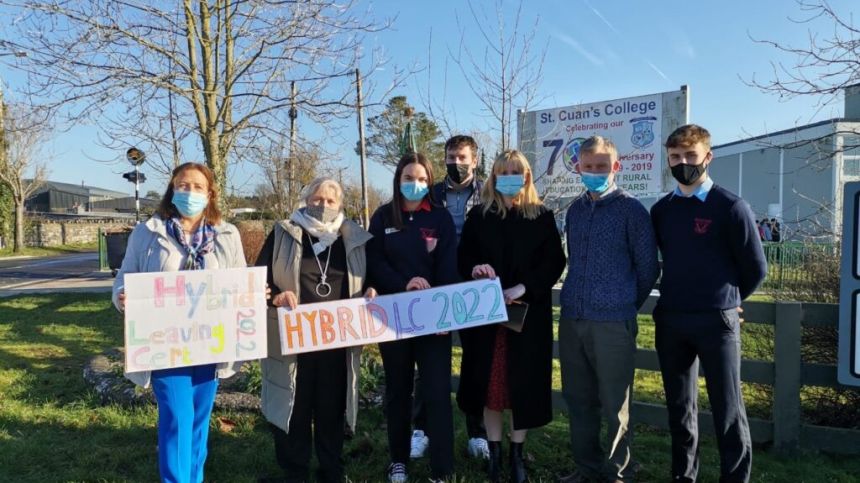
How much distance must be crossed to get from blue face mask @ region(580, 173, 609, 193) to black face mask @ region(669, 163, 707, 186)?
40 cm

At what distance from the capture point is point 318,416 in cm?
363

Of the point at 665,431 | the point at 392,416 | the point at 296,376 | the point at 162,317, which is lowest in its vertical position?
the point at 665,431

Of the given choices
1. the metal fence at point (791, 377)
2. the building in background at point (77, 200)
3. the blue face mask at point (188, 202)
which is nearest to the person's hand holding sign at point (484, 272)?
the blue face mask at point (188, 202)

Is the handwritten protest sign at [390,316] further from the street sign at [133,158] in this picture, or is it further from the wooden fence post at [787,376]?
the street sign at [133,158]

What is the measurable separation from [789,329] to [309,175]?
915 centimetres

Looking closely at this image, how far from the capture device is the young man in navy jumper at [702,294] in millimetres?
3201

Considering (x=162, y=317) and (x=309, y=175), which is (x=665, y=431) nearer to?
(x=162, y=317)

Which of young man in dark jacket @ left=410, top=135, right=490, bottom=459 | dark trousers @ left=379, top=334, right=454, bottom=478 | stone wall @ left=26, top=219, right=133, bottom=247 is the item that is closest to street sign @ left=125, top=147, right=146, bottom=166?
young man in dark jacket @ left=410, top=135, right=490, bottom=459

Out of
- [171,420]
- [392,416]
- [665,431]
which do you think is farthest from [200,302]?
[665,431]

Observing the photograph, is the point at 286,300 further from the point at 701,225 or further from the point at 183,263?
the point at 701,225

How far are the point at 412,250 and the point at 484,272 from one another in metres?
0.48

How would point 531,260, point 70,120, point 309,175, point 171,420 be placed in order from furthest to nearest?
point 309,175, point 70,120, point 531,260, point 171,420

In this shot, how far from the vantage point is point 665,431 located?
4.81 m

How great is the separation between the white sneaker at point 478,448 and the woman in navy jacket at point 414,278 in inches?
17.6
